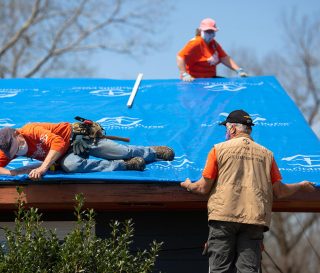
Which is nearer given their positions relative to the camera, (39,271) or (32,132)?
(39,271)

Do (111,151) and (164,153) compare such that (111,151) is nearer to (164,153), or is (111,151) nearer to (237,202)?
(164,153)

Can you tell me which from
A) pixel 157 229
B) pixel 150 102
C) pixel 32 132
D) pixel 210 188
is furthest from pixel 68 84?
pixel 210 188

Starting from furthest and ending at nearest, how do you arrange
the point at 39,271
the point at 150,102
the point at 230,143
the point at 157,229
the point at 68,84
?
1. the point at 68,84
2. the point at 150,102
3. the point at 157,229
4. the point at 230,143
5. the point at 39,271

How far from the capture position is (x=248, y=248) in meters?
6.46

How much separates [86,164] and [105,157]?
14.1 inches

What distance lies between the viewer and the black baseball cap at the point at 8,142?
7.20 metres

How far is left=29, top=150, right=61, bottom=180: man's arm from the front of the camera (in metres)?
7.14

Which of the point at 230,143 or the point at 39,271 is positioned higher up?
the point at 230,143

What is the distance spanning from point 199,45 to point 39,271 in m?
5.75

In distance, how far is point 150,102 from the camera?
32.4 ft

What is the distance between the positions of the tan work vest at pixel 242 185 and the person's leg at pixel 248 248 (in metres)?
0.11

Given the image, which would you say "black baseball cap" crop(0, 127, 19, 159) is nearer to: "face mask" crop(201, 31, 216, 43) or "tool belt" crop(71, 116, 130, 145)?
"tool belt" crop(71, 116, 130, 145)

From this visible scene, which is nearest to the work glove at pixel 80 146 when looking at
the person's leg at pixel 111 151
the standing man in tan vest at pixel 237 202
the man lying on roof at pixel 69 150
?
the man lying on roof at pixel 69 150

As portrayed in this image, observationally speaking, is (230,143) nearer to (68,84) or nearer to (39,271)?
(39,271)
